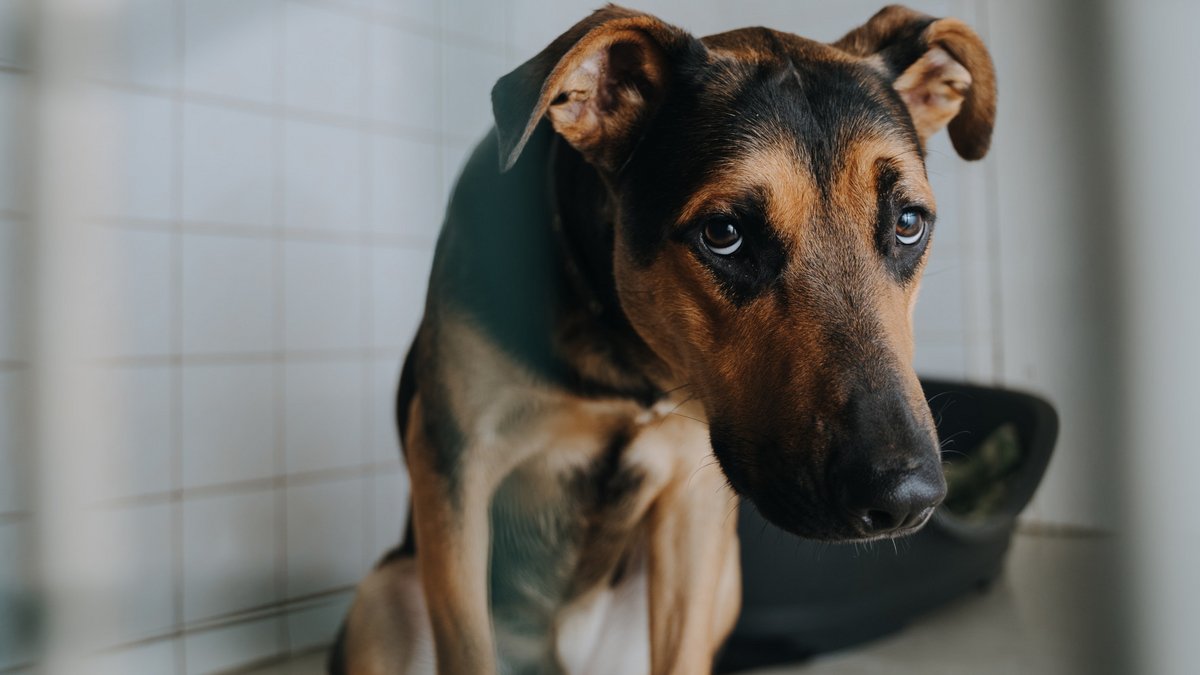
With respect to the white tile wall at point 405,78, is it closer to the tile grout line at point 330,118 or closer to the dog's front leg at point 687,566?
the tile grout line at point 330,118

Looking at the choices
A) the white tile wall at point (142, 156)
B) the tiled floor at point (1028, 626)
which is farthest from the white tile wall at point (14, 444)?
the tiled floor at point (1028, 626)

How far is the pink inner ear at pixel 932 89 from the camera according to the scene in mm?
710

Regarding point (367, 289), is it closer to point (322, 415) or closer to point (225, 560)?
point (322, 415)

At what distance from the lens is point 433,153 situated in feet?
2.59

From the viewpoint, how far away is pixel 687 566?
106 centimetres

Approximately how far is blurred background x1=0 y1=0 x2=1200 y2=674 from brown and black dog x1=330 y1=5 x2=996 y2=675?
1.9 inches

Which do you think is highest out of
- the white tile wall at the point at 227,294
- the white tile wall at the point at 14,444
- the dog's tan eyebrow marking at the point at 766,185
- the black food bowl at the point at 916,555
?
the dog's tan eyebrow marking at the point at 766,185

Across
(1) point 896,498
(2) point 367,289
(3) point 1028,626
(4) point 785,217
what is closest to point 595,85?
(4) point 785,217

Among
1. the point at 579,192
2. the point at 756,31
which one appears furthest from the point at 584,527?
the point at 756,31

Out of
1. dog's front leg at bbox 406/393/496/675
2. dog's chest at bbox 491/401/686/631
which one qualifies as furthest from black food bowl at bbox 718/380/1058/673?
dog's front leg at bbox 406/393/496/675

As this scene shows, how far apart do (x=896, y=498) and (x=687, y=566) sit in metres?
0.57

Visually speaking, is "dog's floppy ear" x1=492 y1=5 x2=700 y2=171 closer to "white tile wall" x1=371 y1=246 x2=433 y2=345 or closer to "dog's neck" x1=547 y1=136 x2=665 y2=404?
"dog's neck" x1=547 y1=136 x2=665 y2=404

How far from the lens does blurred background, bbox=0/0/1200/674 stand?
32 centimetres

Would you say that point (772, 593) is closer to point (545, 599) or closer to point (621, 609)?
point (621, 609)
